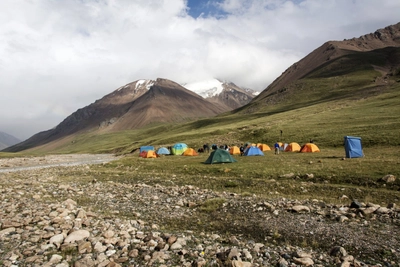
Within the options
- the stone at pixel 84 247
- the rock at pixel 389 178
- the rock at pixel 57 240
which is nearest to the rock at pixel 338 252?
the stone at pixel 84 247

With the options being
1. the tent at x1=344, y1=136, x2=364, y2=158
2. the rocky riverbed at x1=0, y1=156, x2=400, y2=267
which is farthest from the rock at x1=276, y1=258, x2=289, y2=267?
the tent at x1=344, y1=136, x2=364, y2=158

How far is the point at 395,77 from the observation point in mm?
155500

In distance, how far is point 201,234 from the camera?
1189 cm

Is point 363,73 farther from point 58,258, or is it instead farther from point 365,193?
point 58,258

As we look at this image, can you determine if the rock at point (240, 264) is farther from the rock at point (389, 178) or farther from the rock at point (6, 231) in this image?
the rock at point (389, 178)

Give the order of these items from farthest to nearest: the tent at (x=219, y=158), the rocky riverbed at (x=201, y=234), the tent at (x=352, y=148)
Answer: the tent at (x=219, y=158)
the tent at (x=352, y=148)
the rocky riverbed at (x=201, y=234)

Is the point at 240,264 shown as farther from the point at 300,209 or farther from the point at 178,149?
the point at 178,149

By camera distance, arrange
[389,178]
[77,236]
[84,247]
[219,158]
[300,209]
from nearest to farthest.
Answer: [84,247]
[77,236]
[300,209]
[389,178]
[219,158]

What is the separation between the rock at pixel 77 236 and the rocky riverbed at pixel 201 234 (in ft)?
0.14

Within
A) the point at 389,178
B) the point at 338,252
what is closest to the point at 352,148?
the point at 389,178

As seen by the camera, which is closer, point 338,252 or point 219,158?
point 338,252

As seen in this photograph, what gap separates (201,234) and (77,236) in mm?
4998

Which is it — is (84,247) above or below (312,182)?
above

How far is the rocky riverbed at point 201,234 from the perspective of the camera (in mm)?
9398
